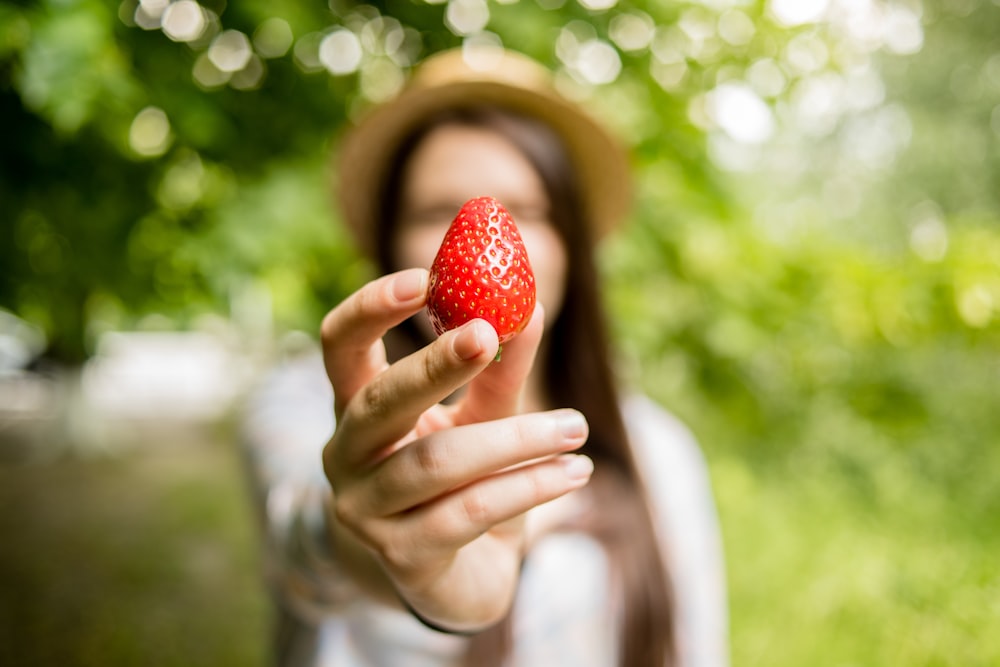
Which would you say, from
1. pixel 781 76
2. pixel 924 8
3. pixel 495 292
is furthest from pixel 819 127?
pixel 495 292

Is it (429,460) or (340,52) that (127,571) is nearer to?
(340,52)

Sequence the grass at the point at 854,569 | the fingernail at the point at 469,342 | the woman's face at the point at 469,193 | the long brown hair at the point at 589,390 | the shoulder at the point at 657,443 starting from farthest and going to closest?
the grass at the point at 854,569 → the shoulder at the point at 657,443 → the long brown hair at the point at 589,390 → the woman's face at the point at 469,193 → the fingernail at the point at 469,342

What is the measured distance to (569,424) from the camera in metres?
0.75

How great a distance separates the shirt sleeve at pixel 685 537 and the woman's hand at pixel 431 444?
1194mm

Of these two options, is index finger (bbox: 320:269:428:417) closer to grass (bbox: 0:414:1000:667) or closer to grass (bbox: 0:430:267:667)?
grass (bbox: 0:414:1000:667)

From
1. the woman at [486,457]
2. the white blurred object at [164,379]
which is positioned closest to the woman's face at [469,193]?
the woman at [486,457]

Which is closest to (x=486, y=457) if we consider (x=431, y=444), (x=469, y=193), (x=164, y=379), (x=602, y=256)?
(x=431, y=444)

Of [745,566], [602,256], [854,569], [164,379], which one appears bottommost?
[164,379]

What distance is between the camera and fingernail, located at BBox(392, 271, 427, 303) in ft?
2.35

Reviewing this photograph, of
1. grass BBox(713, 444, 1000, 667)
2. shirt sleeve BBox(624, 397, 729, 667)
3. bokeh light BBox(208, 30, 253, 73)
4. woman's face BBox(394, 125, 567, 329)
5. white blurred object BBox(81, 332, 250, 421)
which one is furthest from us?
white blurred object BBox(81, 332, 250, 421)

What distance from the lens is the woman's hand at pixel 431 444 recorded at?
2.36 feet

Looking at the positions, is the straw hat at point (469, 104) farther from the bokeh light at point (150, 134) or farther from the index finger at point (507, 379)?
the index finger at point (507, 379)

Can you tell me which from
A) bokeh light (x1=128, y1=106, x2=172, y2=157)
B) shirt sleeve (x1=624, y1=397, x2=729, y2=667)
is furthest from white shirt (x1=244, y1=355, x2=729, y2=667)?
bokeh light (x1=128, y1=106, x2=172, y2=157)

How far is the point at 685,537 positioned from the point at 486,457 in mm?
1430
